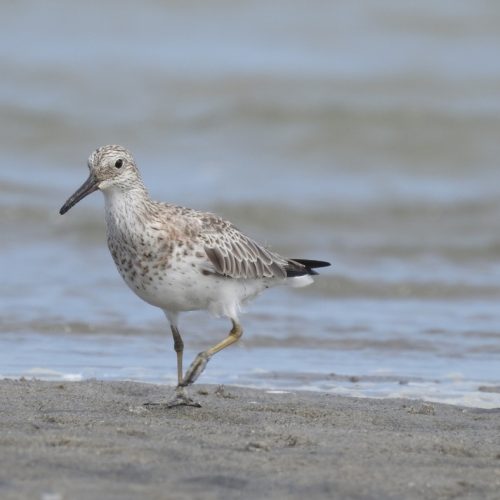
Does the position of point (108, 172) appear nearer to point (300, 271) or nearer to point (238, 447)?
point (300, 271)

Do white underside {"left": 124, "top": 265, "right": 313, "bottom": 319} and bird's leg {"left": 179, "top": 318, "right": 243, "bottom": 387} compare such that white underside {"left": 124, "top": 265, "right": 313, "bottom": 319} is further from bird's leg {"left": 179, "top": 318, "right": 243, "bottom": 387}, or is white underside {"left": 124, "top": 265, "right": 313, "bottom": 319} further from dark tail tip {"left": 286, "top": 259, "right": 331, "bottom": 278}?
dark tail tip {"left": 286, "top": 259, "right": 331, "bottom": 278}

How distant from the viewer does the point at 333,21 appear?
85.1ft

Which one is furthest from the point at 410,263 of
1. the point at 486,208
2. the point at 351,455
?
the point at 351,455

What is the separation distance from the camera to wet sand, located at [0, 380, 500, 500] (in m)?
4.92

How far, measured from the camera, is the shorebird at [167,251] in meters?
7.48

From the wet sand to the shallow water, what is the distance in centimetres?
120

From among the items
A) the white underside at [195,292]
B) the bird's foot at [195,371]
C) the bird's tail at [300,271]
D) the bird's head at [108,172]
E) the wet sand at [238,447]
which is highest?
the bird's head at [108,172]

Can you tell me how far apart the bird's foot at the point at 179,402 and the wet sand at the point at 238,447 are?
0.24 feet

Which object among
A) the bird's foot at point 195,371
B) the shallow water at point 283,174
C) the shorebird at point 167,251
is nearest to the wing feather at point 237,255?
the shorebird at point 167,251

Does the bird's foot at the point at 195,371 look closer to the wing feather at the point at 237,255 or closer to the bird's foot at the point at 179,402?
the bird's foot at the point at 179,402

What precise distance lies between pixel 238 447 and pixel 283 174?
1266cm

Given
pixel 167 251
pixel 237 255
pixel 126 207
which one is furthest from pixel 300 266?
pixel 126 207

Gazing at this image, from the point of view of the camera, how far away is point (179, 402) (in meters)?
7.14

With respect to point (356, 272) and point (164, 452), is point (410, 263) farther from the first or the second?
point (164, 452)
